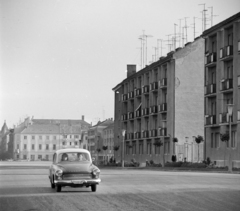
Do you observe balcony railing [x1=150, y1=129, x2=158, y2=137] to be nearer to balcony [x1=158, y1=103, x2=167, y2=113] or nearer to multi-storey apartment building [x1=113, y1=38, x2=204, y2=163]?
multi-storey apartment building [x1=113, y1=38, x2=204, y2=163]

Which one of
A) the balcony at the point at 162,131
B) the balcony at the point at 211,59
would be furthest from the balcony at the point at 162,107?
the balcony at the point at 211,59

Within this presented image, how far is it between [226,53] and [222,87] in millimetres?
3204

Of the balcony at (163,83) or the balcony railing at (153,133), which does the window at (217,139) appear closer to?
the balcony at (163,83)

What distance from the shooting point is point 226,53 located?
53.5m

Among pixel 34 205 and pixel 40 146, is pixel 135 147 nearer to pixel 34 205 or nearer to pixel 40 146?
pixel 34 205

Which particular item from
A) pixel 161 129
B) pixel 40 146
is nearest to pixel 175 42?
pixel 161 129

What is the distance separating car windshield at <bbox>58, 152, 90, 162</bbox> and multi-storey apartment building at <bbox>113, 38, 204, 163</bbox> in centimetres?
4390

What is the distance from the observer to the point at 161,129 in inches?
2881

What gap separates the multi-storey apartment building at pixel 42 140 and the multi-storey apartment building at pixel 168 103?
99.5 metres

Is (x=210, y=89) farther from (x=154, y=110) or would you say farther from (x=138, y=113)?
(x=138, y=113)

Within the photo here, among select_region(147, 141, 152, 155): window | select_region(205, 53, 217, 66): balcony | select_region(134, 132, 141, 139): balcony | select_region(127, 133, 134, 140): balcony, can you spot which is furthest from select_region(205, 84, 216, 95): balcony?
select_region(127, 133, 134, 140): balcony

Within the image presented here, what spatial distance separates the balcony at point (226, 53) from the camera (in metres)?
52.8

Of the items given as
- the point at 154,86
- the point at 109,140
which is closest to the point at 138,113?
the point at 154,86

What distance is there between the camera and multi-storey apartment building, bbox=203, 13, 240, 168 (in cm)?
5188
